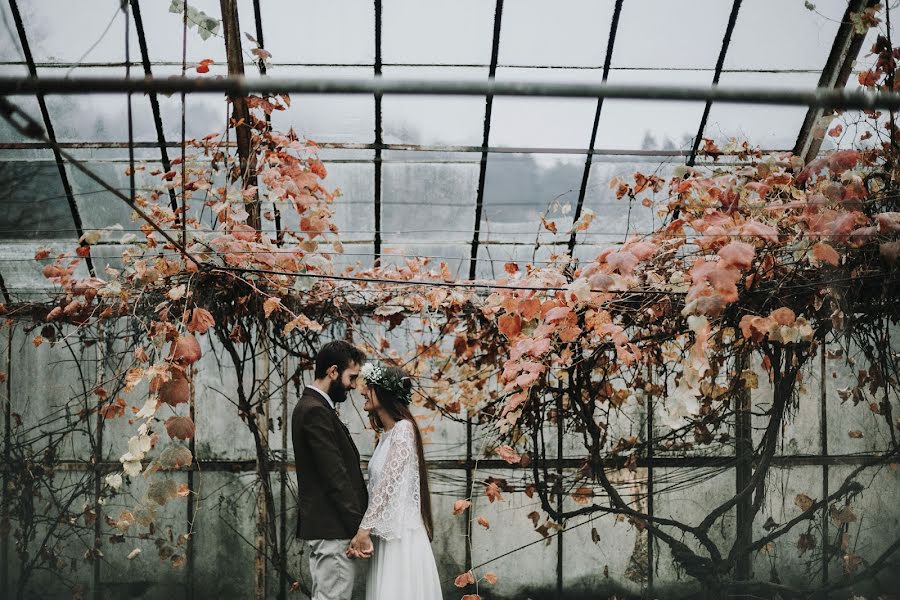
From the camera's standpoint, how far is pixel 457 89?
129 centimetres

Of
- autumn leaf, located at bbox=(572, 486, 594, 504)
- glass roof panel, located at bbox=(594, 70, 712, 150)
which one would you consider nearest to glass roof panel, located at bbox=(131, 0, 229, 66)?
glass roof panel, located at bbox=(594, 70, 712, 150)

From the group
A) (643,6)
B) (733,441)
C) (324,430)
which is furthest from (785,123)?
(324,430)

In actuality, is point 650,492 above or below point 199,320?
below

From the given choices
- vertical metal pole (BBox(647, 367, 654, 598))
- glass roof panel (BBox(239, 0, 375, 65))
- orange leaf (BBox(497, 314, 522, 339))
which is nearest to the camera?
orange leaf (BBox(497, 314, 522, 339))

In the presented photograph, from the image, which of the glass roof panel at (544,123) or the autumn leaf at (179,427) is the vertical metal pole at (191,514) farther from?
the glass roof panel at (544,123)

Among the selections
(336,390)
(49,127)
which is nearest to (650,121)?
(336,390)

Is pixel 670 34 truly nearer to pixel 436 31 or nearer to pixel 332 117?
pixel 436 31

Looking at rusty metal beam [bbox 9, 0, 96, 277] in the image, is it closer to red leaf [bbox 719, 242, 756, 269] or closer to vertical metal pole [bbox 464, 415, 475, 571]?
vertical metal pole [bbox 464, 415, 475, 571]

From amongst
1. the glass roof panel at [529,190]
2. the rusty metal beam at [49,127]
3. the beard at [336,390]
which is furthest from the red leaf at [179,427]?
the glass roof panel at [529,190]

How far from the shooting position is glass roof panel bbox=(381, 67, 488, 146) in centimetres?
525

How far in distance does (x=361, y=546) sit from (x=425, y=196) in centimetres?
267

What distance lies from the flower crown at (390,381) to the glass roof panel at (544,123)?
7.16 feet

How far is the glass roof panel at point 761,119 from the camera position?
208 inches

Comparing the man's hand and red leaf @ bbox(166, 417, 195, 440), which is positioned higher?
red leaf @ bbox(166, 417, 195, 440)
